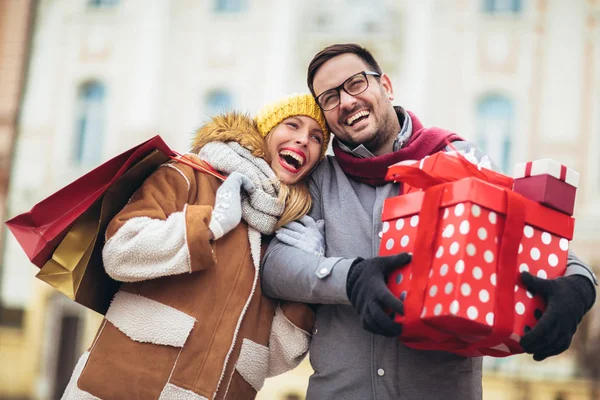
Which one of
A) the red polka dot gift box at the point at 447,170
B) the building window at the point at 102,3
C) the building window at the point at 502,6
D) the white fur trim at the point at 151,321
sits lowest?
the white fur trim at the point at 151,321

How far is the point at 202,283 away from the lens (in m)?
2.31

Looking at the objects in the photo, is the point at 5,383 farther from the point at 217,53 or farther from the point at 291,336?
the point at 291,336

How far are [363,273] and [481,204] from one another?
1.24ft

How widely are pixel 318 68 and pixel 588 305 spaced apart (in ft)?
4.03

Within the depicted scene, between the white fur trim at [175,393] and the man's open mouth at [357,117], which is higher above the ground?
the man's open mouth at [357,117]

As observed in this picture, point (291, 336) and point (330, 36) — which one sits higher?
point (330, 36)

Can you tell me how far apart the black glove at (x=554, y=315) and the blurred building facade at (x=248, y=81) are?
7.30 meters

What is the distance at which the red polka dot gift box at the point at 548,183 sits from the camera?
1998mm

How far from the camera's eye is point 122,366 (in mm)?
2211

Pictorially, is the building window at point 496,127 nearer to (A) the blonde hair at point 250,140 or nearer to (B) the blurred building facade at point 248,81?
(B) the blurred building facade at point 248,81

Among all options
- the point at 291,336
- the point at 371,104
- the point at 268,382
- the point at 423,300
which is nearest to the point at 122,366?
the point at 291,336

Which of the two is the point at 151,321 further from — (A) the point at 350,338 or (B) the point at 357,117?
(B) the point at 357,117

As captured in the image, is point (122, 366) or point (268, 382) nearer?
point (122, 366)

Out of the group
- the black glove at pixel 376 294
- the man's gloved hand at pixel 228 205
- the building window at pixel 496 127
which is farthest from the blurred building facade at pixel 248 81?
the black glove at pixel 376 294
